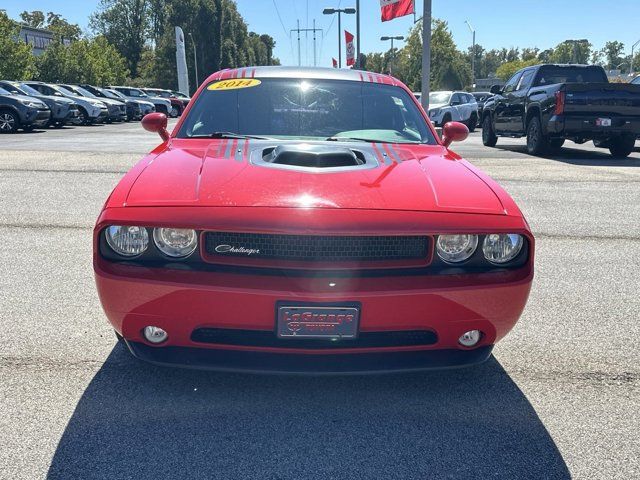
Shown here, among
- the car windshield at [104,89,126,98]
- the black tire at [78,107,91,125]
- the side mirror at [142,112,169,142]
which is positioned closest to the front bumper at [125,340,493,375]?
the side mirror at [142,112,169,142]

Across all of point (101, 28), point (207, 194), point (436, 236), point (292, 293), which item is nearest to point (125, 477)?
point (292, 293)

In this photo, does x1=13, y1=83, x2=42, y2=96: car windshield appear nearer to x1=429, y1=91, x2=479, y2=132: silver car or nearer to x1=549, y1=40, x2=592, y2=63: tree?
x1=429, y1=91, x2=479, y2=132: silver car

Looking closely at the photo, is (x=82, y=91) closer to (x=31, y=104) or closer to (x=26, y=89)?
(x=26, y=89)

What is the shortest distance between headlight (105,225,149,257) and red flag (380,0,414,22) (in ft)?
53.0

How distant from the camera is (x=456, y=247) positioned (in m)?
2.56

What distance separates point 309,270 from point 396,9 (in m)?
16.3

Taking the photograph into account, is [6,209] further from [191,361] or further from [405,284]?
[405,284]

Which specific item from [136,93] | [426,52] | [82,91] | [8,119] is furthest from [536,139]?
[136,93]

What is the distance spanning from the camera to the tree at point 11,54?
33375 mm

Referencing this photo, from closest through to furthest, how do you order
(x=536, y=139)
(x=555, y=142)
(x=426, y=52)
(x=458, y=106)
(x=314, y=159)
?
1. (x=314, y=159)
2. (x=536, y=139)
3. (x=555, y=142)
4. (x=426, y=52)
5. (x=458, y=106)

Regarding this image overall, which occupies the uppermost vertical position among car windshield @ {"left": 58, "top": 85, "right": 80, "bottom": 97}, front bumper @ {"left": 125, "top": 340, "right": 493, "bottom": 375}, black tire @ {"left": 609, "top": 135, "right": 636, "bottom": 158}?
car windshield @ {"left": 58, "top": 85, "right": 80, "bottom": 97}

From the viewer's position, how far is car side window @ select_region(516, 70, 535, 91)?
12.9 m

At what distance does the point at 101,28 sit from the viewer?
9400 centimetres

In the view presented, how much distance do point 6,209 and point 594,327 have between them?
18.9 ft
